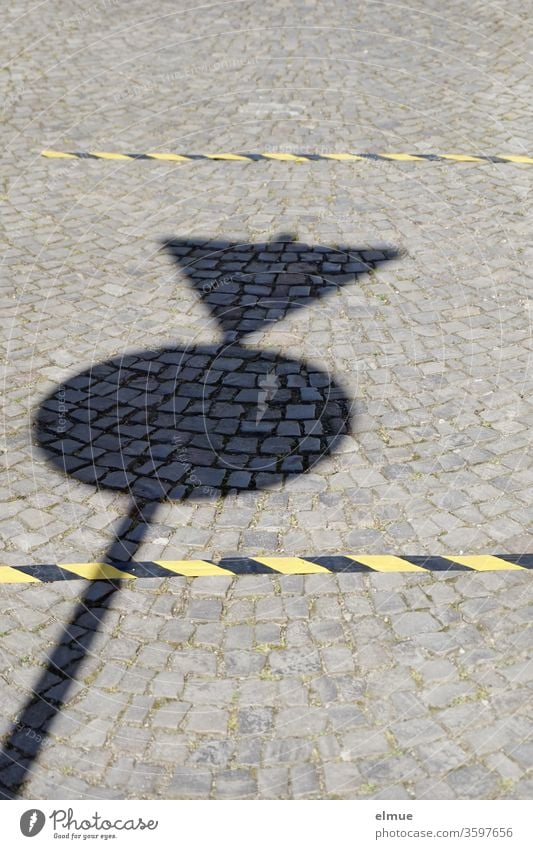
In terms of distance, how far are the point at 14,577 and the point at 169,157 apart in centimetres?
A: 650

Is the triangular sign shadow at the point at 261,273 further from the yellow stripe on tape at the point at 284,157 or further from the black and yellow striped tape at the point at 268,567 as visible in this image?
the black and yellow striped tape at the point at 268,567

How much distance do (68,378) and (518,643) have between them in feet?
13.0

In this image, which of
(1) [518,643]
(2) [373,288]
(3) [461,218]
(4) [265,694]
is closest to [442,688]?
(1) [518,643]

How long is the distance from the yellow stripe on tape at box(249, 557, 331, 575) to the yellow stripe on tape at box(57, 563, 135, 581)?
788mm

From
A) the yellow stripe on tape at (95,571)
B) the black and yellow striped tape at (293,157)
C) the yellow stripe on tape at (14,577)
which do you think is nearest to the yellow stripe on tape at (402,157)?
the black and yellow striped tape at (293,157)

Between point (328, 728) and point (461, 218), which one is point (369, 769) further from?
point (461, 218)

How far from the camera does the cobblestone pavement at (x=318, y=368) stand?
522 centimetres

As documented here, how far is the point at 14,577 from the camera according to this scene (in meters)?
6.23

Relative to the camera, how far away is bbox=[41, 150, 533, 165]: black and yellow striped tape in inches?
444

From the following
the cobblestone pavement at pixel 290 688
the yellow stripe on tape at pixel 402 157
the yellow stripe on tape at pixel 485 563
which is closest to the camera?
the cobblestone pavement at pixel 290 688

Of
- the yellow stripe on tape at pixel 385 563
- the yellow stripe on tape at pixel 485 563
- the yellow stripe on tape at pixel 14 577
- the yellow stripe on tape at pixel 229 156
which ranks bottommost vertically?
the yellow stripe on tape at pixel 14 577

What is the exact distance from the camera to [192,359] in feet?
27.0

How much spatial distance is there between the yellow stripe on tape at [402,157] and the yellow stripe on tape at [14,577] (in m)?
6.79

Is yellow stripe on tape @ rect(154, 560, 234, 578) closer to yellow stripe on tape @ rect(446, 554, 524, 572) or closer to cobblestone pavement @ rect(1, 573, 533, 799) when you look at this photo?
cobblestone pavement @ rect(1, 573, 533, 799)
